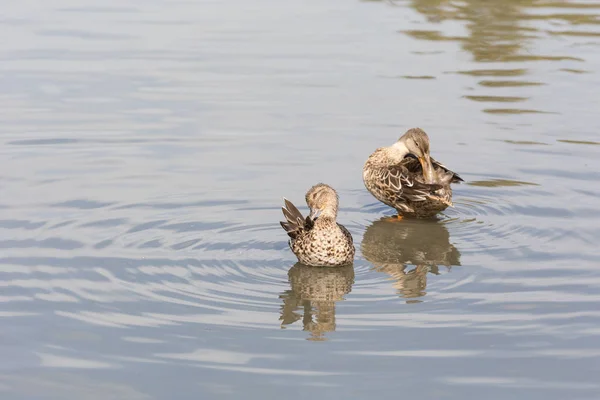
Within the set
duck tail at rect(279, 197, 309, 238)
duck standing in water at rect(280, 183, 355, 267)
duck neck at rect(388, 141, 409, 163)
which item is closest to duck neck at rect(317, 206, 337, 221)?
duck standing in water at rect(280, 183, 355, 267)

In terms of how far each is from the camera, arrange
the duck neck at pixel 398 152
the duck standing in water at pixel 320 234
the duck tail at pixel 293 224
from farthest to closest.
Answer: the duck neck at pixel 398 152 < the duck tail at pixel 293 224 < the duck standing in water at pixel 320 234

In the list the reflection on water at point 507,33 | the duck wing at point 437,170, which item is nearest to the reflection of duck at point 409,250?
the duck wing at point 437,170

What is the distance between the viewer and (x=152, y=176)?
36.9 ft

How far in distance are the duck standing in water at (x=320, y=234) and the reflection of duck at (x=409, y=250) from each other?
0.36 meters

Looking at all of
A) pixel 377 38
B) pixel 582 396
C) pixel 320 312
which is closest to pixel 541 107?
pixel 377 38

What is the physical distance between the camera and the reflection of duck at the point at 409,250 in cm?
871

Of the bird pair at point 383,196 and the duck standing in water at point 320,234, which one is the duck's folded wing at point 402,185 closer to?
the bird pair at point 383,196

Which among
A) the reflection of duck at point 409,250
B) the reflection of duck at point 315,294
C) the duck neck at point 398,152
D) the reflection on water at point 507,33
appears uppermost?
the reflection on water at point 507,33

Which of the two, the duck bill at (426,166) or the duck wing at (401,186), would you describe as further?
the duck bill at (426,166)

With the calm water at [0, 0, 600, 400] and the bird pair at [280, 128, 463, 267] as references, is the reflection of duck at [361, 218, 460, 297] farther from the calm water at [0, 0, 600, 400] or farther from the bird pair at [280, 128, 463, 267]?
the bird pair at [280, 128, 463, 267]

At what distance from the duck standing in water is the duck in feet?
5.47

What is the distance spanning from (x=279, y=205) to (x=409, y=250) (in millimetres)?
1345

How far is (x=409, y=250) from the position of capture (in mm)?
9836

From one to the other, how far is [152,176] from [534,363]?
5.37 meters
